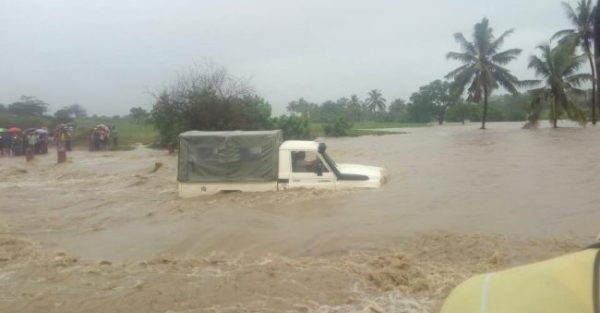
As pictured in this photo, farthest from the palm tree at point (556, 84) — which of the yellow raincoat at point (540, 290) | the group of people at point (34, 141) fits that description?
the yellow raincoat at point (540, 290)

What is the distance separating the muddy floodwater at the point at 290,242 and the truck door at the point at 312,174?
0.20 metres

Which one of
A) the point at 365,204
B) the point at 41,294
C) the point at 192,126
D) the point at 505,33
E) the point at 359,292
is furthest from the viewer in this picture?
the point at 505,33

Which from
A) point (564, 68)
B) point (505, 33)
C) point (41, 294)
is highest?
point (505, 33)

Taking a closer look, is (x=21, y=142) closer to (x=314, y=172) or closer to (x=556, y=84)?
(x=314, y=172)

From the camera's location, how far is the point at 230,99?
30641mm

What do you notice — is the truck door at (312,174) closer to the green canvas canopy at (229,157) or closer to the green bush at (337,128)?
the green canvas canopy at (229,157)

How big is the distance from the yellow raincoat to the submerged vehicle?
911cm

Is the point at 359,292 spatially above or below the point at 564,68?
below

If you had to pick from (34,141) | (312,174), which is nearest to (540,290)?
(312,174)

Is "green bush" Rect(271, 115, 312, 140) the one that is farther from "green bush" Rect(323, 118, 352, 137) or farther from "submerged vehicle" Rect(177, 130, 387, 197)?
"submerged vehicle" Rect(177, 130, 387, 197)

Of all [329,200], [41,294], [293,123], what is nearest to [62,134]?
[293,123]

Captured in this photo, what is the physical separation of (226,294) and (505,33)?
43.4 metres

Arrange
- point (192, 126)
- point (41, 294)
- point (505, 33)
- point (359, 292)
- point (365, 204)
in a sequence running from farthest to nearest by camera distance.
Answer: point (505, 33)
point (192, 126)
point (365, 204)
point (41, 294)
point (359, 292)

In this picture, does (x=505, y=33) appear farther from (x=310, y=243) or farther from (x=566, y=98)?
(x=310, y=243)
